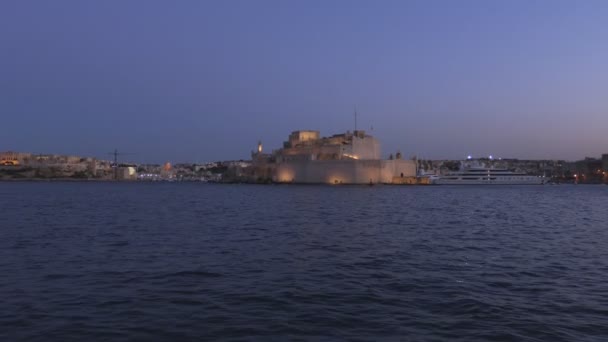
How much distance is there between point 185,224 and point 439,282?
45.9 feet

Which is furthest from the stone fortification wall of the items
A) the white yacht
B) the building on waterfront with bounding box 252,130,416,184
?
the white yacht

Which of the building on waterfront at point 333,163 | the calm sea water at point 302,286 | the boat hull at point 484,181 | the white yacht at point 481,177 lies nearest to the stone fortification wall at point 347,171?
the building on waterfront at point 333,163

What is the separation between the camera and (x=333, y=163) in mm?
93062

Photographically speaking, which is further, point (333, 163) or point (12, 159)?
point (12, 159)

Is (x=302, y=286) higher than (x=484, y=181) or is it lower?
lower

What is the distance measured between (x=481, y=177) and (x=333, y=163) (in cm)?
2728

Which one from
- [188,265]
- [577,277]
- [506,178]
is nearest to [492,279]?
[577,277]

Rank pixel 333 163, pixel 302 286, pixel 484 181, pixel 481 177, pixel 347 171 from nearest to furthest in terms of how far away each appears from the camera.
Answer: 1. pixel 302 286
2. pixel 347 171
3. pixel 333 163
4. pixel 484 181
5. pixel 481 177

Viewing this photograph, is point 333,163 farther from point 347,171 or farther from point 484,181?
point 484,181

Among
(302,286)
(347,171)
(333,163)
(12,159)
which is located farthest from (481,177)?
(12,159)

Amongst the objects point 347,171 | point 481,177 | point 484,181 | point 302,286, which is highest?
point 347,171

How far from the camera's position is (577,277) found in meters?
10.2

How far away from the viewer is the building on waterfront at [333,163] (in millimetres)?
92125

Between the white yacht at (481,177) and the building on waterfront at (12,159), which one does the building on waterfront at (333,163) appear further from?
the building on waterfront at (12,159)
